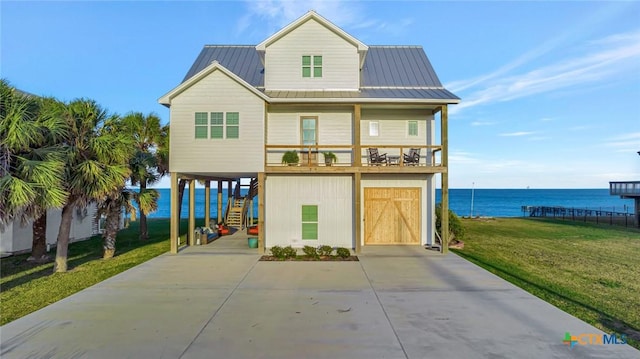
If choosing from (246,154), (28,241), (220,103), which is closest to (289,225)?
(246,154)

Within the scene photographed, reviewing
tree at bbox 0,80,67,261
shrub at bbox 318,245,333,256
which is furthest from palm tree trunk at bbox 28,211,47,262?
shrub at bbox 318,245,333,256

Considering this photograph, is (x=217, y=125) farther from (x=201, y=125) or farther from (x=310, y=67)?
(x=310, y=67)

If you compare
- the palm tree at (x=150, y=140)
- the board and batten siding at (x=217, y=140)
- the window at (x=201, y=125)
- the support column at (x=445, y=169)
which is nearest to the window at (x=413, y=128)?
the support column at (x=445, y=169)

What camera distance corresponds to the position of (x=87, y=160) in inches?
449

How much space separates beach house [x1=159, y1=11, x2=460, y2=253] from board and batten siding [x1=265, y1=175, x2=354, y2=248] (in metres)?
0.05

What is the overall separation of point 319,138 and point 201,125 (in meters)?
5.12

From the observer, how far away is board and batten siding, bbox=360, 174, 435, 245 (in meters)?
15.8

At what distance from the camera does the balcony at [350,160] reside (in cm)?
1407

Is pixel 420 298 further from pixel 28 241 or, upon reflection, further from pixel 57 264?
pixel 28 241

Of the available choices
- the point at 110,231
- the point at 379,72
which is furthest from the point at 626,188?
the point at 110,231

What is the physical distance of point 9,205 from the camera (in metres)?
8.58

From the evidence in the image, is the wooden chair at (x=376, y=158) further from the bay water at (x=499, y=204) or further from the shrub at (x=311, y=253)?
the bay water at (x=499, y=204)

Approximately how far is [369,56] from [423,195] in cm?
803

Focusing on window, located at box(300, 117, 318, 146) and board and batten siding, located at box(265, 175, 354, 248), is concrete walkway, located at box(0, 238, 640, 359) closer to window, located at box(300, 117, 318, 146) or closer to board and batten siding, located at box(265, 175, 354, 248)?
board and batten siding, located at box(265, 175, 354, 248)
